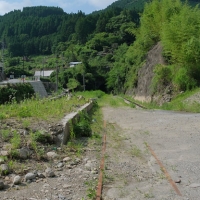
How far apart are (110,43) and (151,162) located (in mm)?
87031

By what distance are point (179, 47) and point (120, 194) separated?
18716 mm

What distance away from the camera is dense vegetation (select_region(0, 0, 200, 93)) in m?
21.2

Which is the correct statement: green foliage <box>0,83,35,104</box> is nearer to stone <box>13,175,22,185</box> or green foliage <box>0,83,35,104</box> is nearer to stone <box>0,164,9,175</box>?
stone <box>0,164,9,175</box>

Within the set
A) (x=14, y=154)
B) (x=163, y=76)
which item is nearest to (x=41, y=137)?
(x=14, y=154)

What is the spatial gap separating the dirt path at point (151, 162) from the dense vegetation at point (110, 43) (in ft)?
42.1

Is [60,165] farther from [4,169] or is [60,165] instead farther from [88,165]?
[4,169]

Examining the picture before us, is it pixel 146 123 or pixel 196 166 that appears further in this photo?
pixel 146 123

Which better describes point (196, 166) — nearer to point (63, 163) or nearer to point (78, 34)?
point (63, 163)

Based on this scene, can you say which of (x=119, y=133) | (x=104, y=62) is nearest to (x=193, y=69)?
(x=119, y=133)

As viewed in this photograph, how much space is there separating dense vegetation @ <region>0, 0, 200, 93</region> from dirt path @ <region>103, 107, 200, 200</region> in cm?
1283

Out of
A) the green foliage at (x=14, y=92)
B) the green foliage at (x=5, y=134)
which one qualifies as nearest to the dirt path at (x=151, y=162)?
the green foliage at (x=5, y=134)

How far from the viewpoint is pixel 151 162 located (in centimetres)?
520

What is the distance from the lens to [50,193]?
370 centimetres

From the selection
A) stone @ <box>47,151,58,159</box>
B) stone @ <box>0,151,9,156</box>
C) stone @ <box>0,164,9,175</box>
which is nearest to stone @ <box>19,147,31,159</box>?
stone @ <box>0,151,9,156</box>
